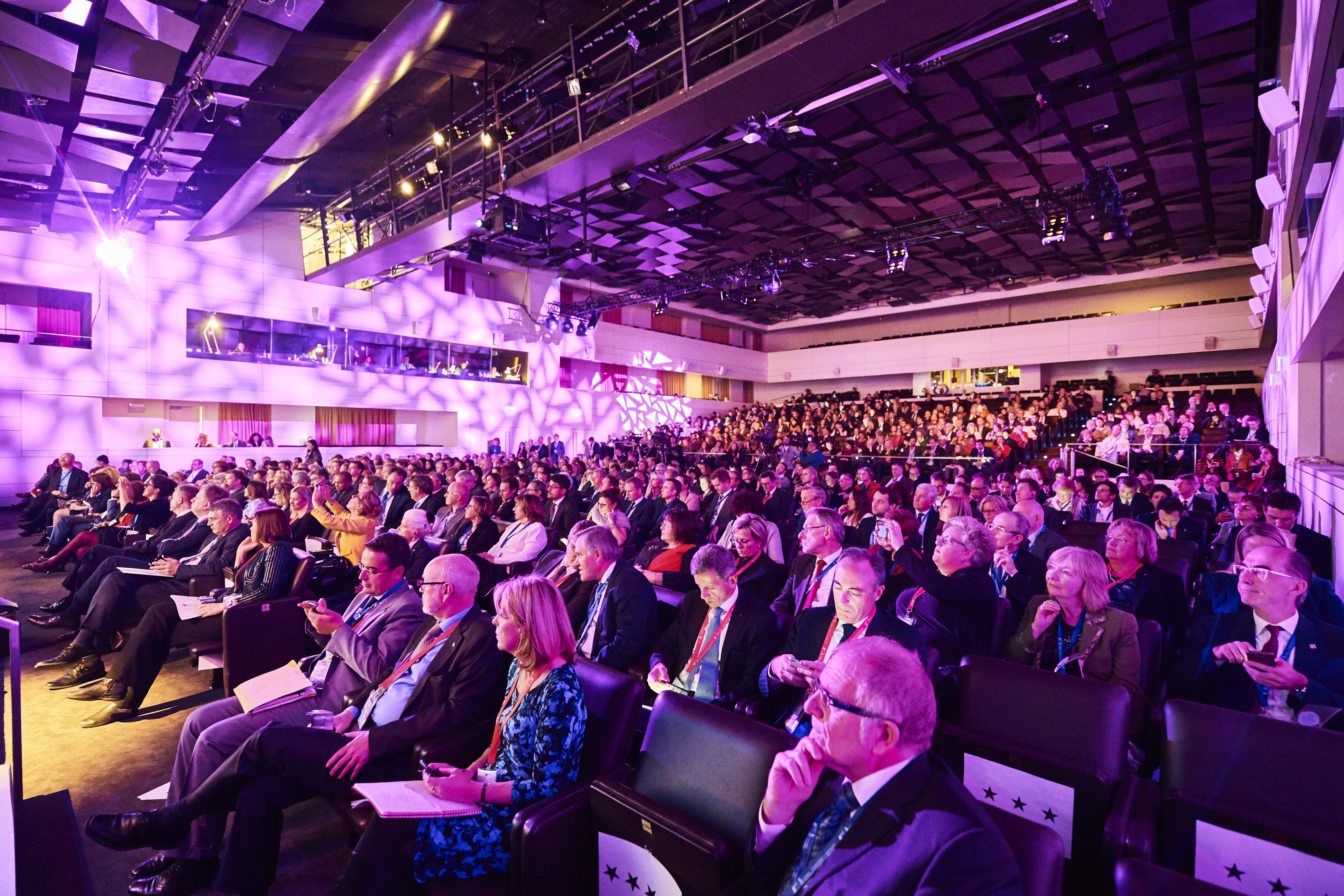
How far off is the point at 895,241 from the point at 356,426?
13315mm

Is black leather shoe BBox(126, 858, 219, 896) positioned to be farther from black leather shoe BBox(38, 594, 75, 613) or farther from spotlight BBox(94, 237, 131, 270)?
spotlight BBox(94, 237, 131, 270)

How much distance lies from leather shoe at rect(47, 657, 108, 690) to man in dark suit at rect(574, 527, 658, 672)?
3.27 m

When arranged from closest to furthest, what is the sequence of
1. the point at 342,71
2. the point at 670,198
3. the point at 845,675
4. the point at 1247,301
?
1. the point at 845,675
2. the point at 342,71
3. the point at 670,198
4. the point at 1247,301

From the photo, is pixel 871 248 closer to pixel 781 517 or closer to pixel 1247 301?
pixel 781 517

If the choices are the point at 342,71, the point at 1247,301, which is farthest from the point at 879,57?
the point at 1247,301

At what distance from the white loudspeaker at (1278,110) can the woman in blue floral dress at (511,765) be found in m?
6.37

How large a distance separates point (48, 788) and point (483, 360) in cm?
1598

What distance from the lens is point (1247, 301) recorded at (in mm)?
16594

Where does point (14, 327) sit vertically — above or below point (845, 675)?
above

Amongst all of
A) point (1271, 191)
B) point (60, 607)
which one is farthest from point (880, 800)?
point (1271, 191)

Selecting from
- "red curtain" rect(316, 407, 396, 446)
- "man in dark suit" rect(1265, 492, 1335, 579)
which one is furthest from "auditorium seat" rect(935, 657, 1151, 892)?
"red curtain" rect(316, 407, 396, 446)

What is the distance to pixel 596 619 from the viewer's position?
331 centimetres

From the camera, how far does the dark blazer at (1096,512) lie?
6.21m

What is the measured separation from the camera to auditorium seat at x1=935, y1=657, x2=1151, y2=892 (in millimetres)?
1762
